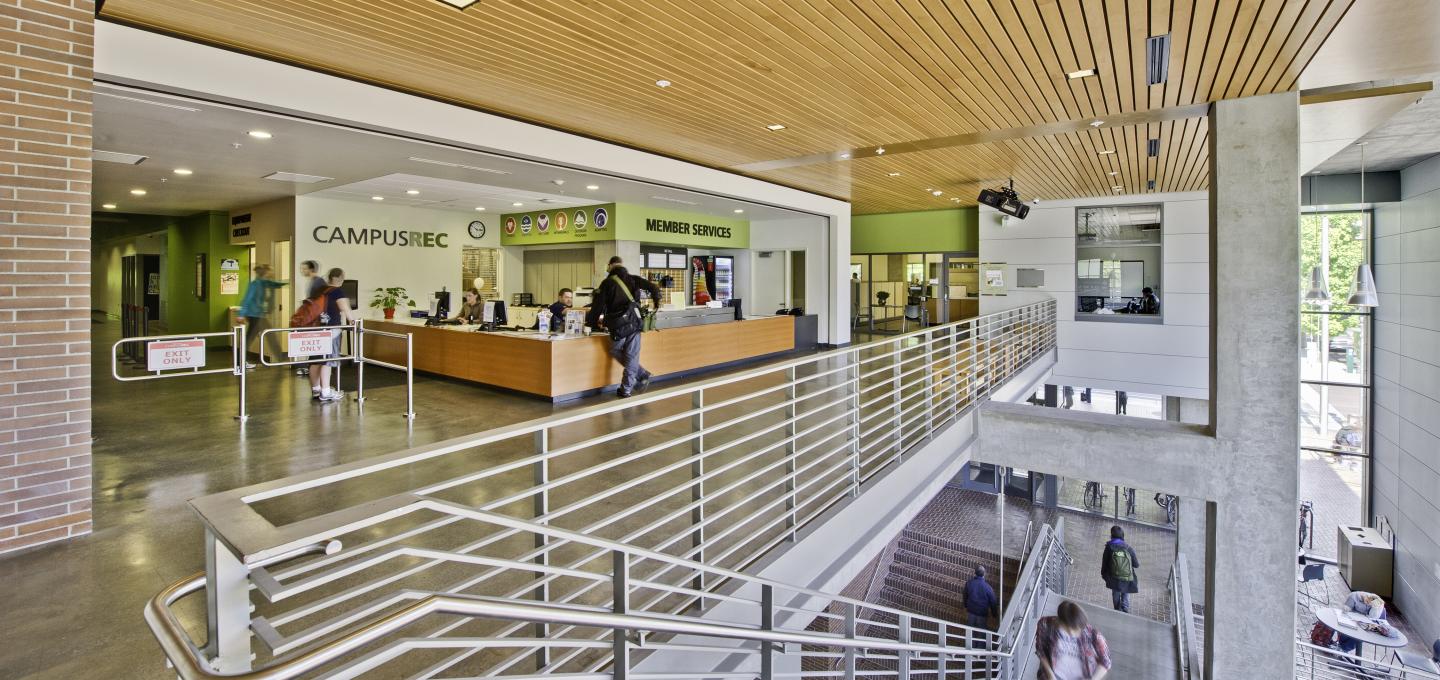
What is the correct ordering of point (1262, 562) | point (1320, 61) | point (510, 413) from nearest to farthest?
point (1320, 61) → point (1262, 562) → point (510, 413)

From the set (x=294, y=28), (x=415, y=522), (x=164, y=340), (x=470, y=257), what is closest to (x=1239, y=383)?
(x=415, y=522)

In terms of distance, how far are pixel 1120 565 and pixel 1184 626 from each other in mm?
1101

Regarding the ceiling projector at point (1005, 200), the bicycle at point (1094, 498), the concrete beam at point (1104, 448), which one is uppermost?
the ceiling projector at point (1005, 200)

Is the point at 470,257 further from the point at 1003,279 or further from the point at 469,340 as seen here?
the point at 1003,279

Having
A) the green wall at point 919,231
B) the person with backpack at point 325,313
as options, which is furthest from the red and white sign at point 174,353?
the green wall at point 919,231

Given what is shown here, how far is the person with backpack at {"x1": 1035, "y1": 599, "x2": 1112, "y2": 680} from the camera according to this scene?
5582mm

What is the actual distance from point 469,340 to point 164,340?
345 cm

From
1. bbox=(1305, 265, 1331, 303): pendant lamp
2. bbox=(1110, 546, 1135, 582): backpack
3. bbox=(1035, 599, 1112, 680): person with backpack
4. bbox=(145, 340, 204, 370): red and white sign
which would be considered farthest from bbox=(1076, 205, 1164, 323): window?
bbox=(145, 340, 204, 370): red and white sign

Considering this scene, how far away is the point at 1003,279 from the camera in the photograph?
13992mm

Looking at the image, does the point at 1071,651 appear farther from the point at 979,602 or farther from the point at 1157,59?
the point at 1157,59

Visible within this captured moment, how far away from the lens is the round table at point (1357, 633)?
331 inches

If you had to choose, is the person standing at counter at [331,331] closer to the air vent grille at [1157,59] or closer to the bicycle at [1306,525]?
the air vent grille at [1157,59]

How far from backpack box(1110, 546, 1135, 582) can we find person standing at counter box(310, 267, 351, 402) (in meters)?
10.9

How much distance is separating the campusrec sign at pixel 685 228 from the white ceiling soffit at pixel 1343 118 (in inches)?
366
